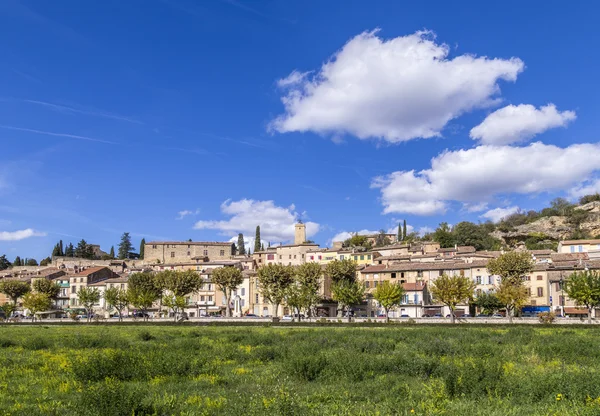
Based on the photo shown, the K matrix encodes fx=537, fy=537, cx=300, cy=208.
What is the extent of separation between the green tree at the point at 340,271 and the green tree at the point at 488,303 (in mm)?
21742

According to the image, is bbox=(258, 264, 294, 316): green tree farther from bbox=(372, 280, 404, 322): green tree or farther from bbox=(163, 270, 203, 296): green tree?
bbox=(372, 280, 404, 322): green tree

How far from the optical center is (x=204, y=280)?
104 metres

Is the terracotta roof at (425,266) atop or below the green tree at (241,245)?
below

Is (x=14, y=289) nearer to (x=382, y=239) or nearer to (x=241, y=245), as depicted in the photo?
(x=241, y=245)

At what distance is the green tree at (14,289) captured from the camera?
4176 inches

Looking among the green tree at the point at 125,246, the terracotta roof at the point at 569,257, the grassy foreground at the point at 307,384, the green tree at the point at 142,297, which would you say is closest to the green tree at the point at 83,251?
the green tree at the point at 125,246

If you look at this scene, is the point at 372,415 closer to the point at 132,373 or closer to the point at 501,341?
the point at 132,373

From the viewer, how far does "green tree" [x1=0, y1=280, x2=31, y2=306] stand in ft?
348

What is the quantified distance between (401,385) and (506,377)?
350 cm

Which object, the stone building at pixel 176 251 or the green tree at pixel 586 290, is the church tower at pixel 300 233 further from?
the green tree at pixel 586 290

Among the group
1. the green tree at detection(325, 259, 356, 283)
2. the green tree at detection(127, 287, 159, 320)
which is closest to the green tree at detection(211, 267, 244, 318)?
the green tree at detection(127, 287, 159, 320)

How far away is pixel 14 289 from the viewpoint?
10669cm

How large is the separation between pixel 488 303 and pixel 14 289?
3500 inches

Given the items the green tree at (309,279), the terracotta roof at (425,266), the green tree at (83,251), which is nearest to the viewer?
the green tree at (309,279)
